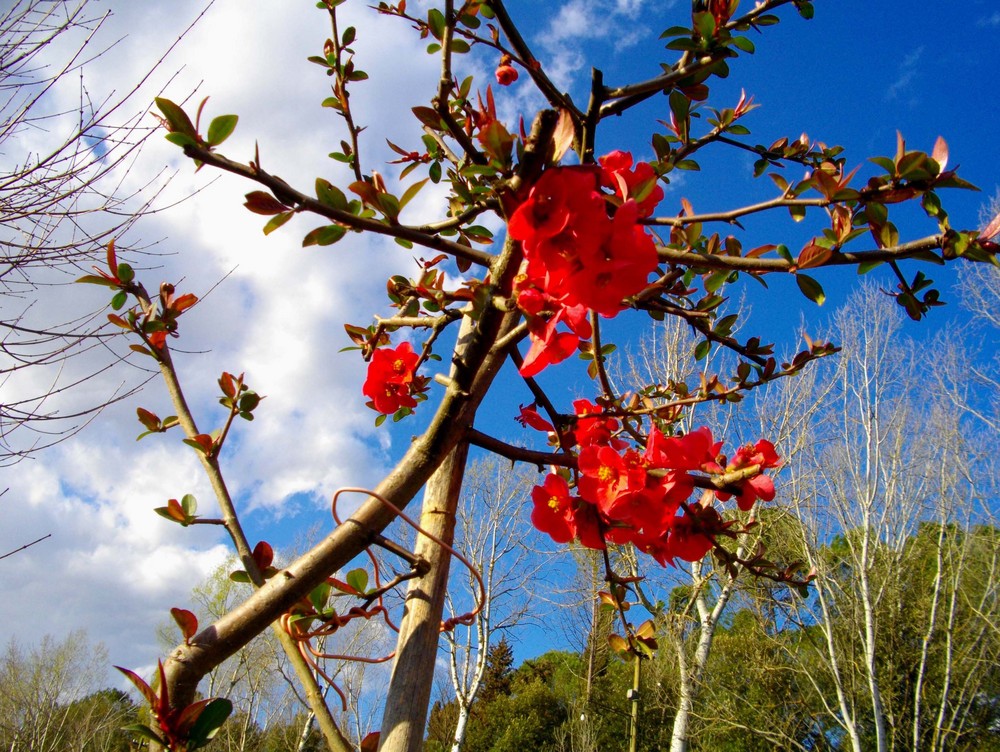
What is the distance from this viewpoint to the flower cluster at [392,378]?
1129mm

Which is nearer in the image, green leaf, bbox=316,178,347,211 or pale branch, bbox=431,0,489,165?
green leaf, bbox=316,178,347,211

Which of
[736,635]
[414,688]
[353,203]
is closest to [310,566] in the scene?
[414,688]

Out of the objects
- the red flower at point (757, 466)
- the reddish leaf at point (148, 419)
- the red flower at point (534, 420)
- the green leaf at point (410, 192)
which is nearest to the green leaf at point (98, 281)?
the reddish leaf at point (148, 419)

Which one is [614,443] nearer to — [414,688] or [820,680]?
[414,688]

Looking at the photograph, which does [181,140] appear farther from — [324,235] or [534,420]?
[534,420]

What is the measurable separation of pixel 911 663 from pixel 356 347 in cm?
1260

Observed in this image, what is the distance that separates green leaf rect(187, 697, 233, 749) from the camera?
1.93ft

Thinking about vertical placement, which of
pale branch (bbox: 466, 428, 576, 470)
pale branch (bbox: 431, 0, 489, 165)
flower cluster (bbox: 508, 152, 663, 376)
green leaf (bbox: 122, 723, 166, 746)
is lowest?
green leaf (bbox: 122, 723, 166, 746)

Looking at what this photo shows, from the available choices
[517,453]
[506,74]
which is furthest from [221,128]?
[506,74]

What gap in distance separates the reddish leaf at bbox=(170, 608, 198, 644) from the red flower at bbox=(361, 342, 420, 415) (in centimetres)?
51

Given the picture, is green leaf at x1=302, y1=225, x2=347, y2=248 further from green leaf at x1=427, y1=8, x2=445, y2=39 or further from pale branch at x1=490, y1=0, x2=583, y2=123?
green leaf at x1=427, y1=8, x2=445, y2=39

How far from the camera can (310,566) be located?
720mm

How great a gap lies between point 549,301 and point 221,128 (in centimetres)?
38

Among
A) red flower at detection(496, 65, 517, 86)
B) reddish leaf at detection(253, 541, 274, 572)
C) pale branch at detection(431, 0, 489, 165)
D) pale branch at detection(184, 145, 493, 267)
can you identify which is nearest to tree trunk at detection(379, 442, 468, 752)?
reddish leaf at detection(253, 541, 274, 572)
